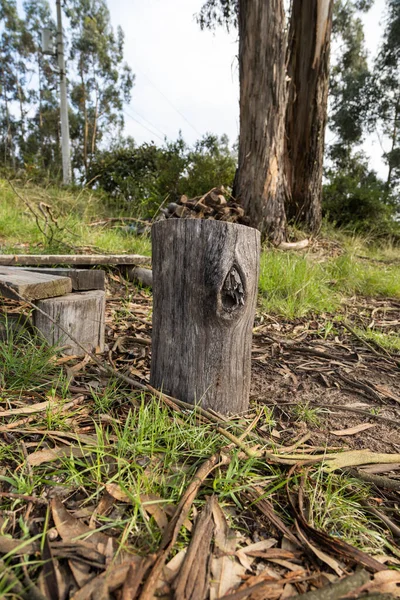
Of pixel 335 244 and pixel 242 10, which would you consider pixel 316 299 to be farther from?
pixel 242 10

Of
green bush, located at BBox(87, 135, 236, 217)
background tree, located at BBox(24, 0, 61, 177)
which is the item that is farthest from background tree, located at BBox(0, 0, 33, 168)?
green bush, located at BBox(87, 135, 236, 217)

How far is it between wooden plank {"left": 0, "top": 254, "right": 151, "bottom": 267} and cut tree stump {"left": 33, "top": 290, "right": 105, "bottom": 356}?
3.25ft

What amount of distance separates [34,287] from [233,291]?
3.45ft

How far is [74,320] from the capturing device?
6.03ft

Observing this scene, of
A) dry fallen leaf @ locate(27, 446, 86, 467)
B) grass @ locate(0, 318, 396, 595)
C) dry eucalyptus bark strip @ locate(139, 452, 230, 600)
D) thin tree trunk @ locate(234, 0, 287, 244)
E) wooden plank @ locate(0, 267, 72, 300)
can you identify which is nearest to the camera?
dry eucalyptus bark strip @ locate(139, 452, 230, 600)

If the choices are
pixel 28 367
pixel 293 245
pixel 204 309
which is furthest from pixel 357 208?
pixel 28 367

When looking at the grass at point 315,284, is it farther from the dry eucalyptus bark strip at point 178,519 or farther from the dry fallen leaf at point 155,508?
the dry fallen leaf at point 155,508

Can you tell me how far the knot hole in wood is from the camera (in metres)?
1.28

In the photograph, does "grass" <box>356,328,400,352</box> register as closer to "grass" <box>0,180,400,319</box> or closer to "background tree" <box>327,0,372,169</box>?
"grass" <box>0,180,400,319</box>

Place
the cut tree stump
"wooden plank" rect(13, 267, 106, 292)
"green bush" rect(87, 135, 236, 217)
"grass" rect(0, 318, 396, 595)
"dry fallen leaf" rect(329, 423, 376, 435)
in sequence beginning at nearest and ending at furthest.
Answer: "grass" rect(0, 318, 396, 595)
"dry fallen leaf" rect(329, 423, 376, 435)
the cut tree stump
"wooden plank" rect(13, 267, 106, 292)
"green bush" rect(87, 135, 236, 217)

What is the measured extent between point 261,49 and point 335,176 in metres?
4.62

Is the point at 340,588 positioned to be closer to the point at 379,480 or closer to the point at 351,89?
the point at 379,480

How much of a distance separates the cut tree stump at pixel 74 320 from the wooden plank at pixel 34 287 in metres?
0.04

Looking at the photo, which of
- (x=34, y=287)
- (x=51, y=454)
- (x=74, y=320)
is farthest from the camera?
(x=74, y=320)
